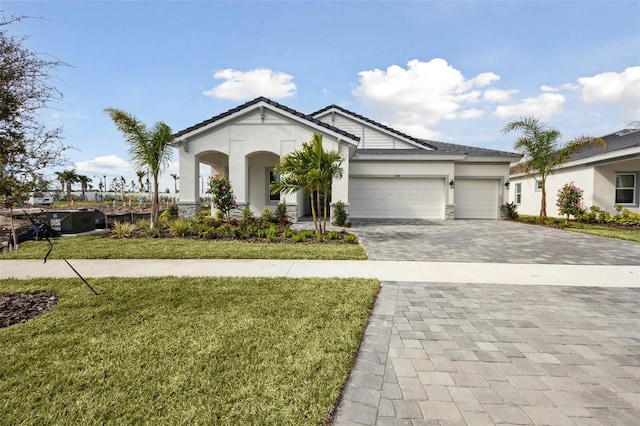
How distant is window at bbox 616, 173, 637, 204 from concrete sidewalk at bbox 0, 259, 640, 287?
46.6 ft

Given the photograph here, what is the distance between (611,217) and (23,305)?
22668mm

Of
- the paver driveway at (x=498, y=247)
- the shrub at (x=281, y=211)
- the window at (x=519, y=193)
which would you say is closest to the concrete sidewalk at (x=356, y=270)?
the paver driveway at (x=498, y=247)

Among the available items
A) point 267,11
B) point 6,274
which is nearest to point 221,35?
point 267,11

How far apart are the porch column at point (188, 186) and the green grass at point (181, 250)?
4.84 m

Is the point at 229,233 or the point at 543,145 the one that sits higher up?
the point at 543,145

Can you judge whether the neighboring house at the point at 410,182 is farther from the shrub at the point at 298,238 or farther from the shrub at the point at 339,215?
the shrub at the point at 298,238

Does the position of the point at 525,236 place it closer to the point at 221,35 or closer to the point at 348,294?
the point at 348,294

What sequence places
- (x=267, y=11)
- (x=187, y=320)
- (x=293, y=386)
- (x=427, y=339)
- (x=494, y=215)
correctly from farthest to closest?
(x=494, y=215) < (x=267, y=11) < (x=187, y=320) < (x=427, y=339) < (x=293, y=386)

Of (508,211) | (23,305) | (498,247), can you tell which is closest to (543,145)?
(508,211)

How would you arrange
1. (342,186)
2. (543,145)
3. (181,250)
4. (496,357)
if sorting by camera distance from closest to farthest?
1. (496,357)
2. (181,250)
3. (342,186)
4. (543,145)

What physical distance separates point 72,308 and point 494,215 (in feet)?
65.4

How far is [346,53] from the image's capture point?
13273 millimetres

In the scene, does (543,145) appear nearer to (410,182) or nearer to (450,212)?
(450,212)

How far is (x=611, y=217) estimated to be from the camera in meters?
15.0
